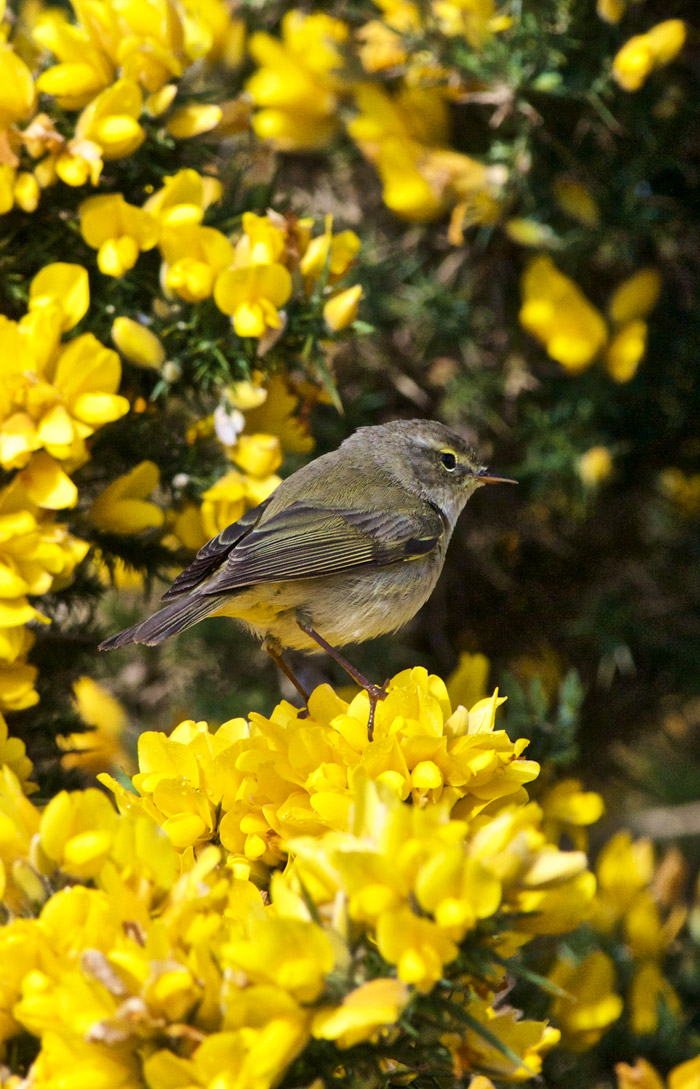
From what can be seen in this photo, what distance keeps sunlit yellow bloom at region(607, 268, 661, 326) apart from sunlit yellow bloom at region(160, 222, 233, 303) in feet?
4.25

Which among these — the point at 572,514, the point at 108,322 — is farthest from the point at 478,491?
the point at 108,322

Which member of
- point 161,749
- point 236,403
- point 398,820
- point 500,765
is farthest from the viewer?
point 236,403

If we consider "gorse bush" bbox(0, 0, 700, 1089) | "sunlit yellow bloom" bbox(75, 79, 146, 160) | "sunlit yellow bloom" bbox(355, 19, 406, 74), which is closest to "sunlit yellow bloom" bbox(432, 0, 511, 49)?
"gorse bush" bbox(0, 0, 700, 1089)

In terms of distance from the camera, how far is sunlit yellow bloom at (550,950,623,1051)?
2.37 metres

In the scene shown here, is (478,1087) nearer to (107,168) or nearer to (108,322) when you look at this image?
(108,322)

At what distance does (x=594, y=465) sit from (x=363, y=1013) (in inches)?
82.0

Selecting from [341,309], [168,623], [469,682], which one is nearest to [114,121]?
[341,309]

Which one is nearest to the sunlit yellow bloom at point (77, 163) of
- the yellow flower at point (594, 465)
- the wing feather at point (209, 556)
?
the wing feather at point (209, 556)

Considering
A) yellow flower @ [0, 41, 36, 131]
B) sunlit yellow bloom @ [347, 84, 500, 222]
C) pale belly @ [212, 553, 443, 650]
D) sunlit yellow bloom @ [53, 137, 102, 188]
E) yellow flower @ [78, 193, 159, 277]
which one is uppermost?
yellow flower @ [0, 41, 36, 131]

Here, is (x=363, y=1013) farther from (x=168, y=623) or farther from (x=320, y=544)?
(x=320, y=544)

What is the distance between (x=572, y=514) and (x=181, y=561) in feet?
4.20

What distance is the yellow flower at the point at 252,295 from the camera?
2252 millimetres

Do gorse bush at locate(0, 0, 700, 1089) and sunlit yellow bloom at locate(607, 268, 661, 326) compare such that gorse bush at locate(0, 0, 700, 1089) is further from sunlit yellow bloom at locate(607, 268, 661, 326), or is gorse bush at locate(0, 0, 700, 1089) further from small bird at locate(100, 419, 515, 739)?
small bird at locate(100, 419, 515, 739)

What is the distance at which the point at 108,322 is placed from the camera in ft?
7.84
